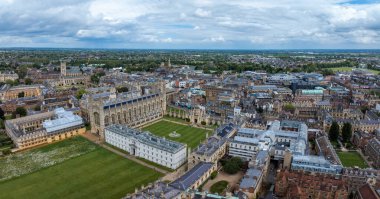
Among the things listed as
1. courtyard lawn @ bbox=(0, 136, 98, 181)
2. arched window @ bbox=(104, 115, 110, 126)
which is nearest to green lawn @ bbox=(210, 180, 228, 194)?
courtyard lawn @ bbox=(0, 136, 98, 181)

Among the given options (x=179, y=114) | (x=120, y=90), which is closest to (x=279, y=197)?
(x=179, y=114)

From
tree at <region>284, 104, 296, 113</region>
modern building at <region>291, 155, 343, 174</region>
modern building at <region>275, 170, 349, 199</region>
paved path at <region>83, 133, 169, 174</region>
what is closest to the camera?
modern building at <region>275, 170, 349, 199</region>

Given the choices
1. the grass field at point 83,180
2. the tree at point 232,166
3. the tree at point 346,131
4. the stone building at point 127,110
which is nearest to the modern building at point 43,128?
the stone building at point 127,110

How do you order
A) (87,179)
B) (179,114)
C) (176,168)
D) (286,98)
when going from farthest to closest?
1. (286,98)
2. (179,114)
3. (176,168)
4. (87,179)

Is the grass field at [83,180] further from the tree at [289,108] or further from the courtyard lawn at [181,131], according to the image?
the tree at [289,108]

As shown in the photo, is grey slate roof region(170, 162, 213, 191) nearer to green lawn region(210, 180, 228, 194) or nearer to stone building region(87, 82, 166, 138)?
green lawn region(210, 180, 228, 194)

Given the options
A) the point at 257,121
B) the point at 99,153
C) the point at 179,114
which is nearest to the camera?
the point at 99,153

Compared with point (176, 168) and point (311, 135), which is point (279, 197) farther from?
point (311, 135)
